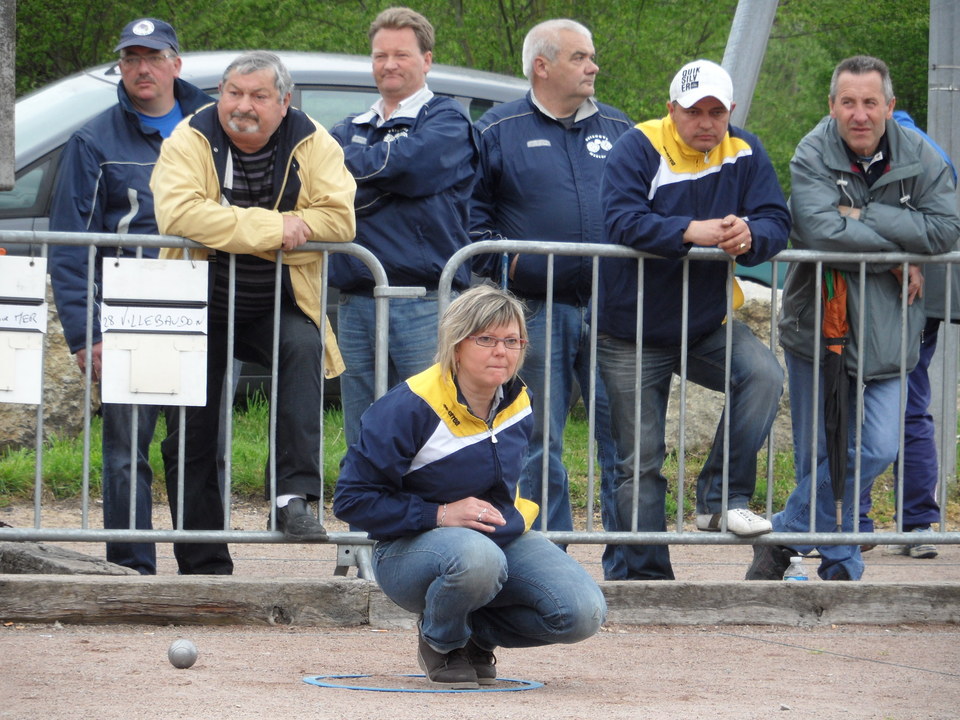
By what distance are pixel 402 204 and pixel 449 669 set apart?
6.84ft

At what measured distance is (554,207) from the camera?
20.6 ft

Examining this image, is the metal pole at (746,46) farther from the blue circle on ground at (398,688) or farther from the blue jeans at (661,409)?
the blue circle on ground at (398,688)

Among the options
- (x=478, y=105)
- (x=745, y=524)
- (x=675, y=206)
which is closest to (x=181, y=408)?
(x=675, y=206)

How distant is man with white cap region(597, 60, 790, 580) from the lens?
19.0 feet

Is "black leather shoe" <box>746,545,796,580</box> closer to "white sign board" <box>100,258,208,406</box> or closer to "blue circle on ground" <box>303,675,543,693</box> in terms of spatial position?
"blue circle on ground" <box>303,675,543,693</box>

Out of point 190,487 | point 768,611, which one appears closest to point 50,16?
point 190,487

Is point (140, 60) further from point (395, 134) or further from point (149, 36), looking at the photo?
point (395, 134)

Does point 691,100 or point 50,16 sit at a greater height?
point 50,16

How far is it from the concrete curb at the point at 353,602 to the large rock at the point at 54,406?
3.27m

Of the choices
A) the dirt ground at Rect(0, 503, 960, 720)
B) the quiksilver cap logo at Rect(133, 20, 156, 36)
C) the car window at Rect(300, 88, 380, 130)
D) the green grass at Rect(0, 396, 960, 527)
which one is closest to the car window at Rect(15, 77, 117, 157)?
the car window at Rect(300, 88, 380, 130)

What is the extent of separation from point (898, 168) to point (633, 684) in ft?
7.81

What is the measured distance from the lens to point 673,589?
19.4 ft

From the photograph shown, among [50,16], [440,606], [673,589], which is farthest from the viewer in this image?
[50,16]

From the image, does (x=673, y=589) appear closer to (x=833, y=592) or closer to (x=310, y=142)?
(x=833, y=592)
